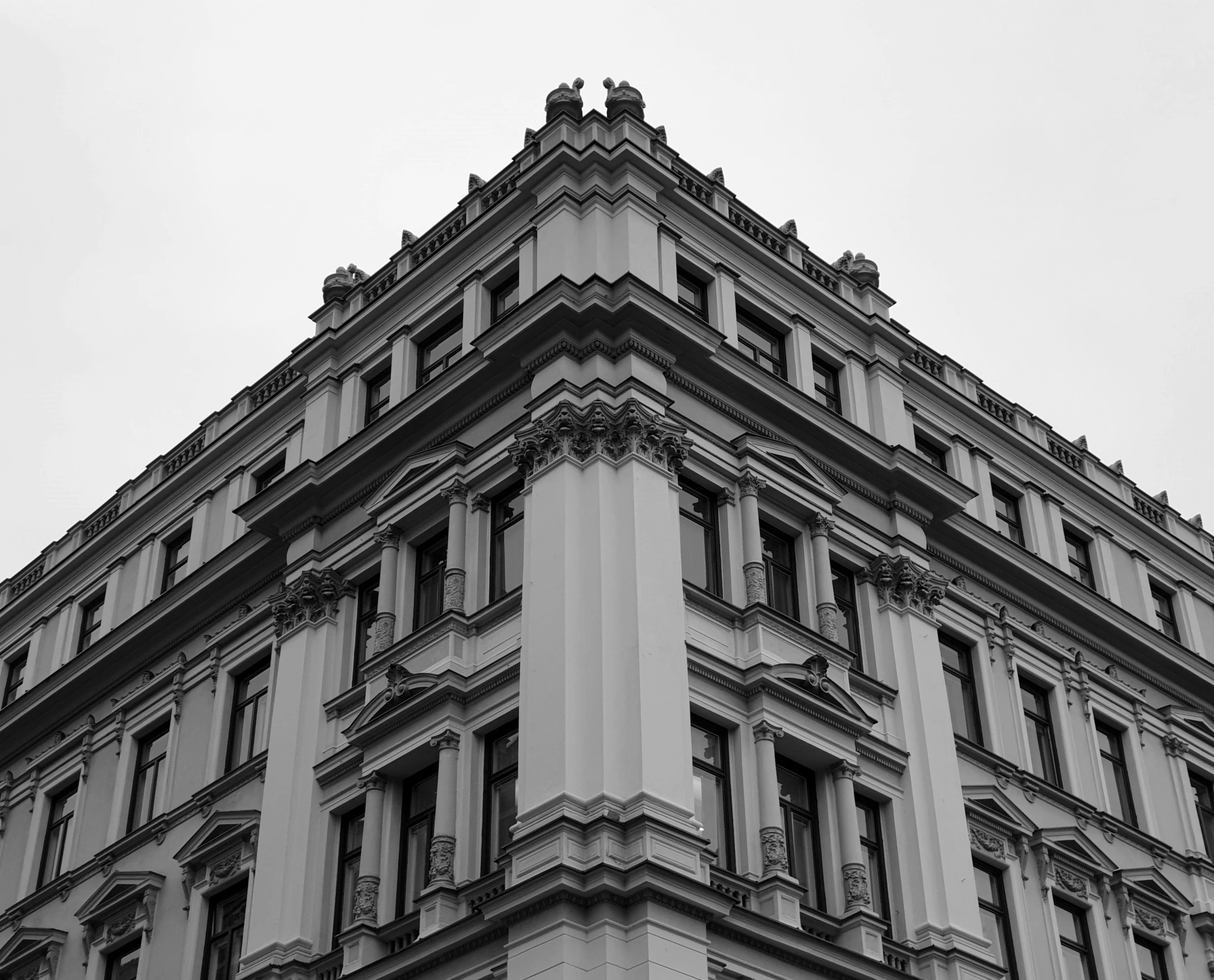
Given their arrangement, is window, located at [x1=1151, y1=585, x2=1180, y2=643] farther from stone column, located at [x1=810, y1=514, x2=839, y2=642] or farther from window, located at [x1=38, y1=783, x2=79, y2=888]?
window, located at [x1=38, y1=783, x2=79, y2=888]

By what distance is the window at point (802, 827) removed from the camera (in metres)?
29.4

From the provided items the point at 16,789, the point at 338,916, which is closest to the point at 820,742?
the point at 338,916

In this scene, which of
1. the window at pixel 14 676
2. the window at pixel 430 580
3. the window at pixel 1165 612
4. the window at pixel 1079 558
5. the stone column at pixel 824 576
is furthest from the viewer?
the window at pixel 14 676

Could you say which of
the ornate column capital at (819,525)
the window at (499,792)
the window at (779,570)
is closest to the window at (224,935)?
the window at (499,792)

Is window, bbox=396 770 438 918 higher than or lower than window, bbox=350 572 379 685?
lower

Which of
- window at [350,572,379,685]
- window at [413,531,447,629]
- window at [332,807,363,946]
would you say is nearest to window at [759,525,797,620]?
window at [413,531,447,629]

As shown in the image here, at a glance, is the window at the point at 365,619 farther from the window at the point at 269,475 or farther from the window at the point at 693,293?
the window at the point at 693,293

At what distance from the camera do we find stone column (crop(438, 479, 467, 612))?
3167 cm

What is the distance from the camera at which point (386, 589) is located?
33375mm

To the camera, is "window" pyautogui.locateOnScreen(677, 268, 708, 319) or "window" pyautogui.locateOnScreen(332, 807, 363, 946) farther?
"window" pyautogui.locateOnScreen(677, 268, 708, 319)

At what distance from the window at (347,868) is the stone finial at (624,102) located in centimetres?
1592

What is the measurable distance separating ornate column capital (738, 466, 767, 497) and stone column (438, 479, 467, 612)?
533 cm

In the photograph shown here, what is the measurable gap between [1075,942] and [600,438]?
14.6 m

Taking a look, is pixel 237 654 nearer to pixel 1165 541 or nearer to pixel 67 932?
pixel 67 932
